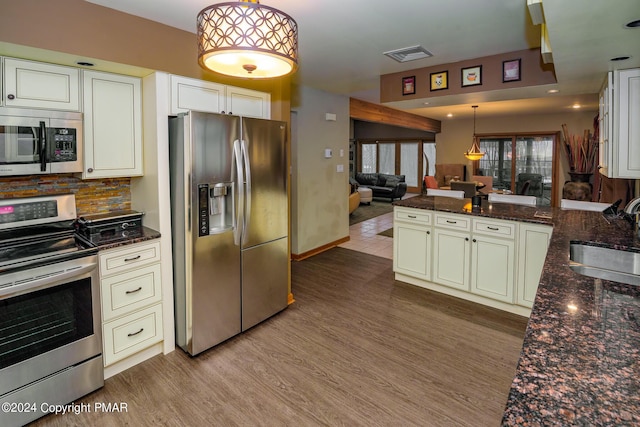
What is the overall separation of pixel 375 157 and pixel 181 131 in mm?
10829

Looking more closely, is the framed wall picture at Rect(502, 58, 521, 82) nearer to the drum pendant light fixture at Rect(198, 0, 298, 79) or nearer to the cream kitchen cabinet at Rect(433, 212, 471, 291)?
the cream kitchen cabinet at Rect(433, 212, 471, 291)

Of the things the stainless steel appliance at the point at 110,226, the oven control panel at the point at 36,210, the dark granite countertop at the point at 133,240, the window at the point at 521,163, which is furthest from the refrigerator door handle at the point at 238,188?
the window at the point at 521,163

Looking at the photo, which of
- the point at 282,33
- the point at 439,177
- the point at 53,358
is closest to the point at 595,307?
the point at 282,33

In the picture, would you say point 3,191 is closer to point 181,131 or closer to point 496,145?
point 181,131

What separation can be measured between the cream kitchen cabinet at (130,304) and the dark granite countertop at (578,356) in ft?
7.60

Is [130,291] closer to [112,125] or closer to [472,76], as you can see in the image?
[112,125]

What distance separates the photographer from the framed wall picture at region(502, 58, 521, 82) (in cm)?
340

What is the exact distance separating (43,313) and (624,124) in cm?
387

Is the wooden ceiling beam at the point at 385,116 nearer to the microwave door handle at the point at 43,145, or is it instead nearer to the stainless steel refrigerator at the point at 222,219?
the stainless steel refrigerator at the point at 222,219

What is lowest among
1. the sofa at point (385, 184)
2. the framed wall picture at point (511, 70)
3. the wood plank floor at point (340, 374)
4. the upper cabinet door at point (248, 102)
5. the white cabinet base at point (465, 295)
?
the wood plank floor at point (340, 374)

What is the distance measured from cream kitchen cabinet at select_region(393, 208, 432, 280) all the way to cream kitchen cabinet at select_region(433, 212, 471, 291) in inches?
3.5

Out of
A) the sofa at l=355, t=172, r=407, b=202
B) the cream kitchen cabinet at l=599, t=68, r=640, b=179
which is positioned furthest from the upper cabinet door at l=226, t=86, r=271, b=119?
the sofa at l=355, t=172, r=407, b=202

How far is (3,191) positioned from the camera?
91.3 inches

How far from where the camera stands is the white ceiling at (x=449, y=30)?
1.77 metres
